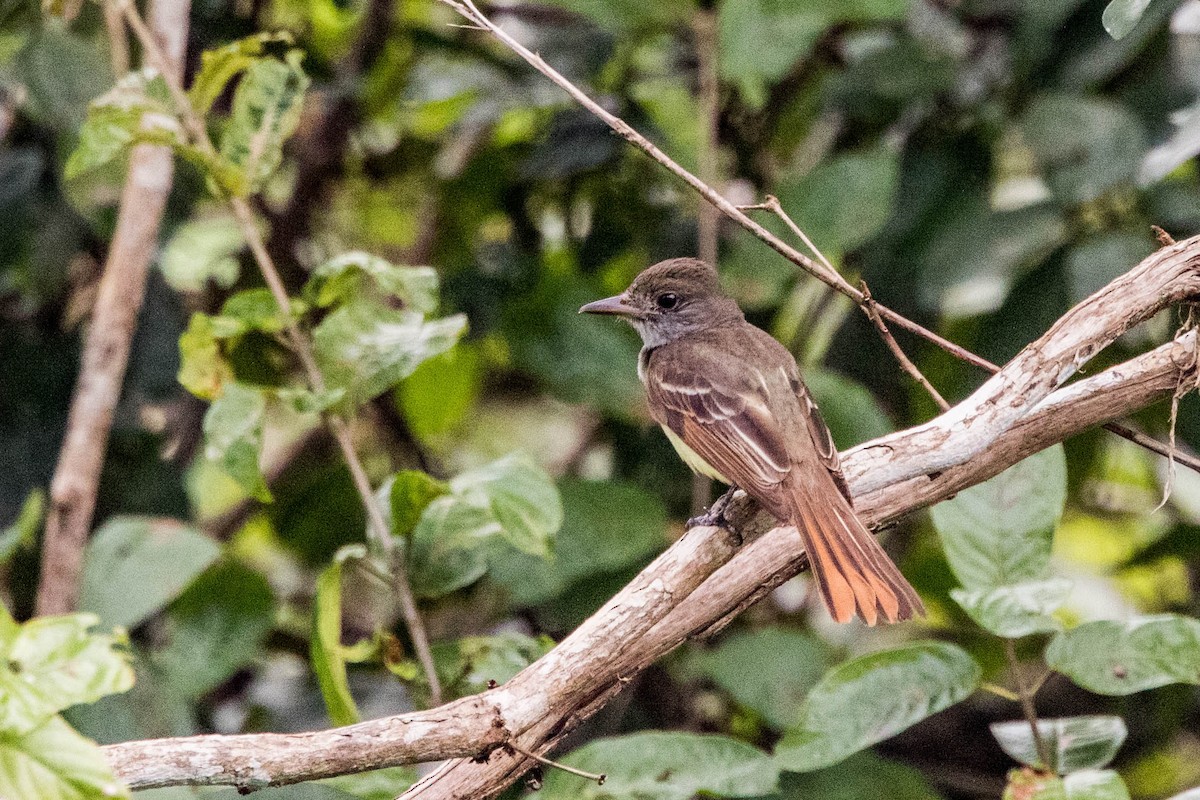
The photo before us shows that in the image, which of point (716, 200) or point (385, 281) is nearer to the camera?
point (716, 200)

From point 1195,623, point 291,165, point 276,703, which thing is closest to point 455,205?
point 291,165

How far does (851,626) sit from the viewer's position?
15.4ft

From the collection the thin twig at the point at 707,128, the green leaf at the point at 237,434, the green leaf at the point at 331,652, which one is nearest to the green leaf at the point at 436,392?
the thin twig at the point at 707,128

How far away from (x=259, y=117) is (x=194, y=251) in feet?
4.25

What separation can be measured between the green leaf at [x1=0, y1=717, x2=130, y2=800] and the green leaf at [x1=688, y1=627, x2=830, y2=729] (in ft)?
Answer: 6.29

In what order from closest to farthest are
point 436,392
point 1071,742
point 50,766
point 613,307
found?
point 50,766, point 1071,742, point 613,307, point 436,392

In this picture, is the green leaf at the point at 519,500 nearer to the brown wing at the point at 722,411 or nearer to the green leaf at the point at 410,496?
the green leaf at the point at 410,496

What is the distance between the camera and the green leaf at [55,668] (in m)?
1.84

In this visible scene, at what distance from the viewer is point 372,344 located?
9.80ft

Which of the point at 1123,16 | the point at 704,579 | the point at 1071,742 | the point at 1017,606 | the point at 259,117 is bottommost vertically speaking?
the point at 1071,742

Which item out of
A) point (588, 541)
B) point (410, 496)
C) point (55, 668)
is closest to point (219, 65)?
point (410, 496)

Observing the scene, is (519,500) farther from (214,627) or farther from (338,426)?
(214,627)

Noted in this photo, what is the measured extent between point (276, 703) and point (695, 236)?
6.70 feet

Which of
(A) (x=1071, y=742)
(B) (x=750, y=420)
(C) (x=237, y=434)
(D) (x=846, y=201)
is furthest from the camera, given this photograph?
(D) (x=846, y=201)
